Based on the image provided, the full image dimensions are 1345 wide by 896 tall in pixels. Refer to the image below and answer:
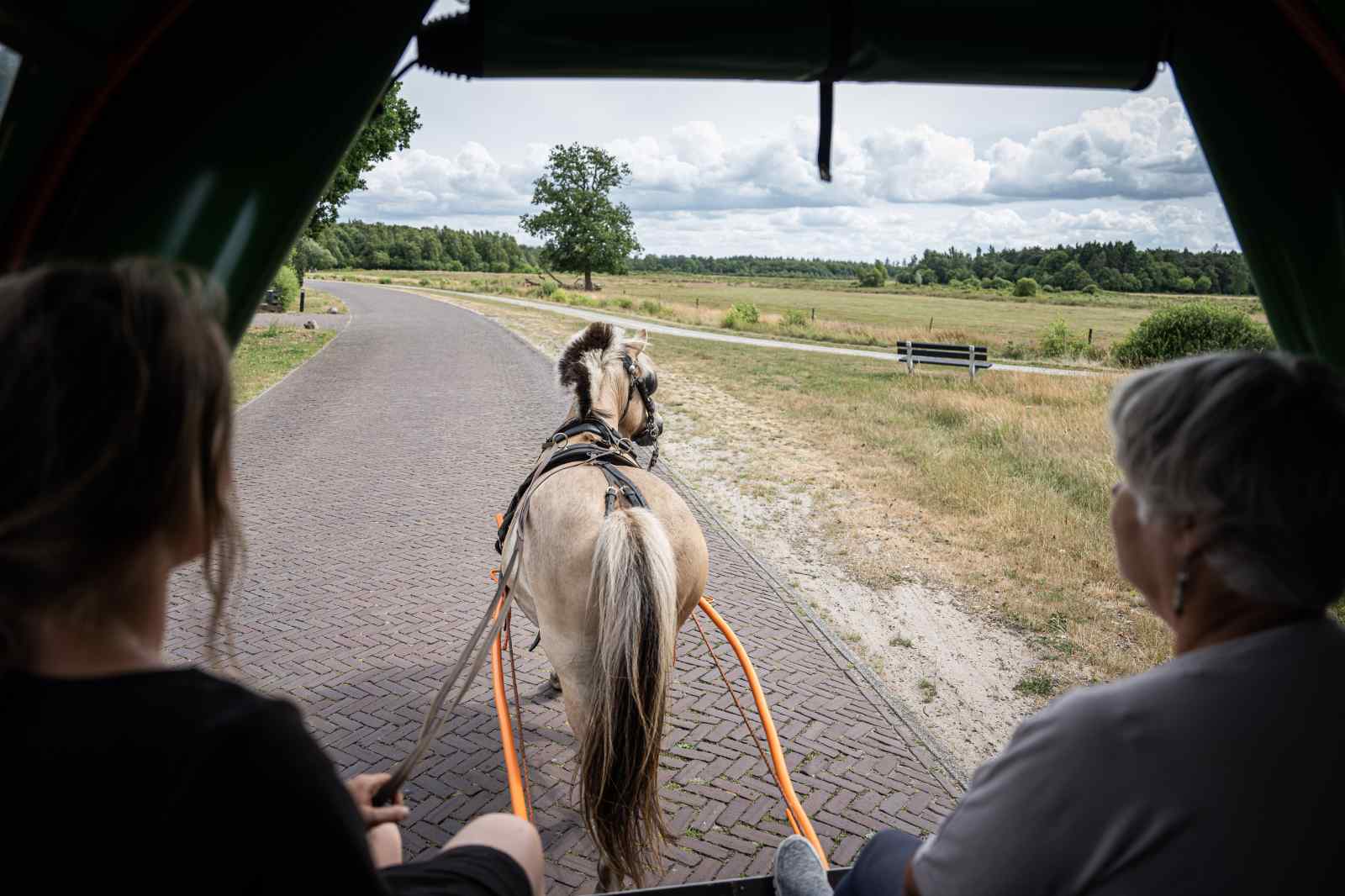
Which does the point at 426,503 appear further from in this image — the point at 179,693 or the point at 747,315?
the point at 747,315

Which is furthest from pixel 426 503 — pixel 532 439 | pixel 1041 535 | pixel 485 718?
pixel 1041 535

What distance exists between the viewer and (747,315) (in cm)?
3716

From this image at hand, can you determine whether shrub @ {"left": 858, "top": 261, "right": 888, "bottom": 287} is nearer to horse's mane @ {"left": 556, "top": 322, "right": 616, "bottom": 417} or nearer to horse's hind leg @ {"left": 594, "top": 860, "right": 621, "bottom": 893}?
horse's mane @ {"left": 556, "top": 322, "right": 616, "bottom": 417}

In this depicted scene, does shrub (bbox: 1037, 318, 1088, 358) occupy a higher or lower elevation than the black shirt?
higher

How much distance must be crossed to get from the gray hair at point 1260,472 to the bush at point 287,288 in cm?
3396

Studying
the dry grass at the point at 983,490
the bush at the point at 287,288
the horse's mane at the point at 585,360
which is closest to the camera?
the horse's mane at the point at 585,360

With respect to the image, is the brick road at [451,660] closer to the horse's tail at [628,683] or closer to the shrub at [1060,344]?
the horse's tail at [628,683]

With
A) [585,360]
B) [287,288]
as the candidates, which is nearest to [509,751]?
[585,360]

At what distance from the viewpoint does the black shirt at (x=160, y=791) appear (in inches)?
32.7

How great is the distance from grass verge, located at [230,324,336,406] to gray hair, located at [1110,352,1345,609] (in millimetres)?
13996

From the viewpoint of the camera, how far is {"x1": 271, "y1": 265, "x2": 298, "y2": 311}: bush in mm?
31781

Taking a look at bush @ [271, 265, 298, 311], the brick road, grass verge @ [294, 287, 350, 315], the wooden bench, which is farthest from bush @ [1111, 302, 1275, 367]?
grass verge @ [294, 287, 350, 315]

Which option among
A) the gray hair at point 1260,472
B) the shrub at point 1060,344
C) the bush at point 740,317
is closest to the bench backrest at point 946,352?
the shrub at point 1060,344

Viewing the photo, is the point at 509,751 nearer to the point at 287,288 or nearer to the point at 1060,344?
the point at 1060,344
